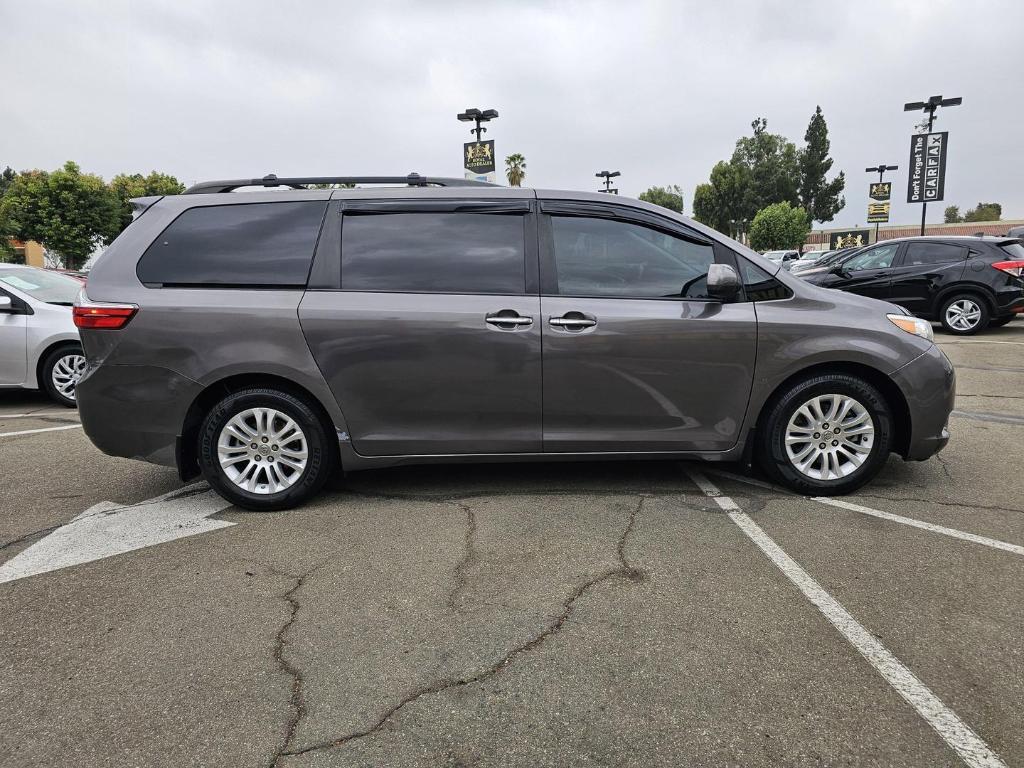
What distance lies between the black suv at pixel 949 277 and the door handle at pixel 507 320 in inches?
349

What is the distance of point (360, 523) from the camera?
363 centimetres

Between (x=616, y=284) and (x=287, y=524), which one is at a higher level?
(x=616, y=284)

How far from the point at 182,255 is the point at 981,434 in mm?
5961

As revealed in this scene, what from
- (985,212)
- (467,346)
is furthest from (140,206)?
(985,212)

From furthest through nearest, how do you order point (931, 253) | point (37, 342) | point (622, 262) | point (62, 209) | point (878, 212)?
1. point (878, 212)
2. point (62, 209)
3. point (931, 253)
4. point (37, 342)
5. point (622, 262)

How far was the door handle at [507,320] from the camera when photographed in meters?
3.66

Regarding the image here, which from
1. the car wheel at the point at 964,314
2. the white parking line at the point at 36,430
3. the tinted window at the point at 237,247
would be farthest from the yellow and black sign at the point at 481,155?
the tinted window at the point at 237,247

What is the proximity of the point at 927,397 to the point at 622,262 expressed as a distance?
1920mm

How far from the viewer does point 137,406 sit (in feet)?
12.1

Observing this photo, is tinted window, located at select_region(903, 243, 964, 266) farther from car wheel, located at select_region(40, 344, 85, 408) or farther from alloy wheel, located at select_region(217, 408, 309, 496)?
car wheel, located at select_region(40, 344, 85, 408)

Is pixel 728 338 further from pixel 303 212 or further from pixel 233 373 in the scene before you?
pixel 233 373

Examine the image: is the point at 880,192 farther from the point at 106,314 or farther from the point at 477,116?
the point at 106,314

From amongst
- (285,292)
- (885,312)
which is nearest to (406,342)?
(285,292)

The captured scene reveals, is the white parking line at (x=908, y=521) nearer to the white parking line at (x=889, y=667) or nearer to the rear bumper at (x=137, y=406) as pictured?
the white parking line at (x=889, y=667)
